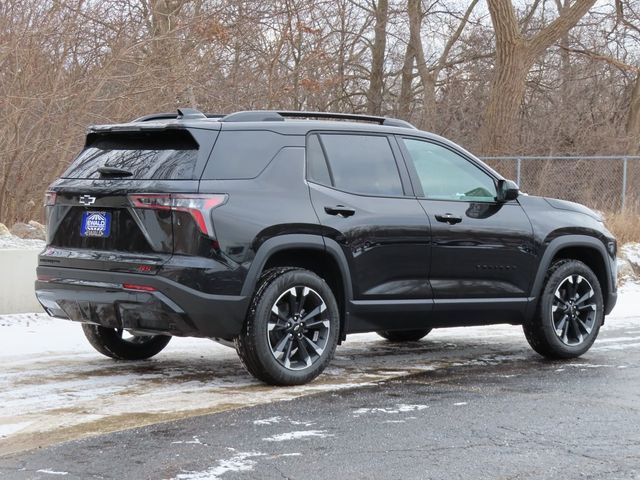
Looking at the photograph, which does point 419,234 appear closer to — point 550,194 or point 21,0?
point 21,0

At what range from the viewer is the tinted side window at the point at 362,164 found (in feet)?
25.1

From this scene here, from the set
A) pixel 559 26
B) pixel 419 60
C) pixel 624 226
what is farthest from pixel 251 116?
pixel 419 60

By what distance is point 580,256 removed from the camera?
9188mm

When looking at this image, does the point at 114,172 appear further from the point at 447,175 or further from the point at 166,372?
the point at 447,175

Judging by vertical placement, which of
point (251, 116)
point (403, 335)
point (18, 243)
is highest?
point (251, 116)

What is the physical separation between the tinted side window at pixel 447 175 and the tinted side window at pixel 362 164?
0.25 metres

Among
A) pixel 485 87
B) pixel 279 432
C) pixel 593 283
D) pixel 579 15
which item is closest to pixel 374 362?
pixel 593 283

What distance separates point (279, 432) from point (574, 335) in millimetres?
3747

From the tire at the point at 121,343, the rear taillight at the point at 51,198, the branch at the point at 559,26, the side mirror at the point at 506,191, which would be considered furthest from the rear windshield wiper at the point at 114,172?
the branch at the point at 559,26

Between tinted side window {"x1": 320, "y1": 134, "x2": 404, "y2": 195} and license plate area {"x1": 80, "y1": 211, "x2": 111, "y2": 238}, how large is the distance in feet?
5.21

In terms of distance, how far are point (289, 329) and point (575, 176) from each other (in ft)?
49.0

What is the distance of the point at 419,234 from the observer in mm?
7844

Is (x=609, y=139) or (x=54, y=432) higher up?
(x=609, y=139)

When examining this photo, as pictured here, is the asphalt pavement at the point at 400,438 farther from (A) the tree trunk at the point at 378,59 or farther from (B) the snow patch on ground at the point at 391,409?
(A) the tree trunk at the point at 378,59
